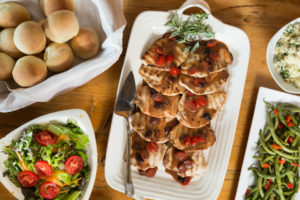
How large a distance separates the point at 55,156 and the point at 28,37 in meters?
0.87

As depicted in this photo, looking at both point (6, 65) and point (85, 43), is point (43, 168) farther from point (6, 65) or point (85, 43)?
point (85, 43)

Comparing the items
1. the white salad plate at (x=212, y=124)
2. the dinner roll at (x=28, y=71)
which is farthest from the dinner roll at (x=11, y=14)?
the white salad plate at (x=212, y=124)

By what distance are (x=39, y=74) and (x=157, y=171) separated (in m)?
1.22

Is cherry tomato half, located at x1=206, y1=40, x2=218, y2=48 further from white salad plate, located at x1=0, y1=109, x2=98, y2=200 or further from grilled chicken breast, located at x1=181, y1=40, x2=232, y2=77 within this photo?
white salad plate, located at x1=0, y1=109, x2=98, y2=200

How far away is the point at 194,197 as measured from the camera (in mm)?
2084

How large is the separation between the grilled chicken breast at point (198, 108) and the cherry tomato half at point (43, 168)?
43.0 inches

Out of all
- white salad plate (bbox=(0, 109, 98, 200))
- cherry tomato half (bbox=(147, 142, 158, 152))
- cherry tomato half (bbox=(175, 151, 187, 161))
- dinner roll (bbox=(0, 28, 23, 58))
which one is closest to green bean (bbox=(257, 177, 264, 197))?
cherry tomato half (bbox=(175, 151, 187, 161))

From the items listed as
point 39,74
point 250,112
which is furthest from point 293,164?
point 39,74

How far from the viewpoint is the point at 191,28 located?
195 cm

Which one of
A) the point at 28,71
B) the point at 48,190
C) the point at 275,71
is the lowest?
the point at 48,190

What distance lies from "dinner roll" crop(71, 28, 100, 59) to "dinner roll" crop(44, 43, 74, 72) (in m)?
0.06

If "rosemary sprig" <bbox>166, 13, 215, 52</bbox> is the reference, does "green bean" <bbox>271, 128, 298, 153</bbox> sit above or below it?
below

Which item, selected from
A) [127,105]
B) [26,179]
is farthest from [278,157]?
[26,179]

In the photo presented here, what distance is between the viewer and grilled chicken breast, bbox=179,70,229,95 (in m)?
2.04
